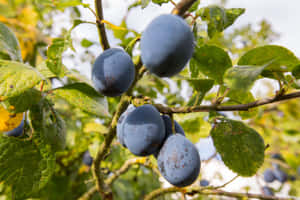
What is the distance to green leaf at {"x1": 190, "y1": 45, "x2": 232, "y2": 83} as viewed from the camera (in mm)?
583

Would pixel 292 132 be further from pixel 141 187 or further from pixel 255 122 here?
pixel 141 187

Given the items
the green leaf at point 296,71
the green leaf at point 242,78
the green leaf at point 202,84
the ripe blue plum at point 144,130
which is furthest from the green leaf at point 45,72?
the green leaf at point 296,71

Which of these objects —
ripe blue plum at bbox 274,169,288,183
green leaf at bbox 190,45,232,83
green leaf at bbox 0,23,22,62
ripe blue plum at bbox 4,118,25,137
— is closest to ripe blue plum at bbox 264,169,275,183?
ripe blue plum at bbox 274,169,288,183

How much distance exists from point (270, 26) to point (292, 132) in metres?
1.00

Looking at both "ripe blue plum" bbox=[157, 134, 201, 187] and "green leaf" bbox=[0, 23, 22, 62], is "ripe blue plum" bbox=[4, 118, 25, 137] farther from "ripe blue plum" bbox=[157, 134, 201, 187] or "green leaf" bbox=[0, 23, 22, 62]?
"ripe blue plum" bbox=[157, 134, 201, 187]

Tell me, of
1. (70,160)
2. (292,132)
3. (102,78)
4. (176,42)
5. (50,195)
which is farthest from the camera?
(292,132)

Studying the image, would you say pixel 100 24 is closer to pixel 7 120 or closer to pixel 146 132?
pixel 146 132

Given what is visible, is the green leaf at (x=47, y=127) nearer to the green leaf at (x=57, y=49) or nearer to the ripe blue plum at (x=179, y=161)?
the green leaf at (x=57, y=49)

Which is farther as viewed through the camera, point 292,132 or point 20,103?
point 292,132

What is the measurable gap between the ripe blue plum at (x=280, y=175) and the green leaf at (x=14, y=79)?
2830mm

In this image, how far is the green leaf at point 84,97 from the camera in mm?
667

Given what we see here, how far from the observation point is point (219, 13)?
54 centimetres

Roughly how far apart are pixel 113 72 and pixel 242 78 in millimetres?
292

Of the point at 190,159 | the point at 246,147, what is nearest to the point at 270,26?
the point at 246,147
